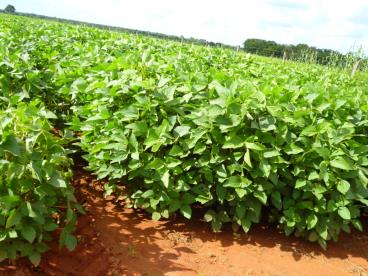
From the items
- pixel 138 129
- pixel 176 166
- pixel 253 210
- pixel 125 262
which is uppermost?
pixel 138 129

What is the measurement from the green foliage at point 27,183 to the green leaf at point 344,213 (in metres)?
2.06

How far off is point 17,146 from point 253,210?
6.30 ft

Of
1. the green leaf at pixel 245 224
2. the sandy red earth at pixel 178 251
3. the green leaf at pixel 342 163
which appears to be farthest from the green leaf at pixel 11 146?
the green leaf at pixel 342 163

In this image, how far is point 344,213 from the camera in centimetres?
326

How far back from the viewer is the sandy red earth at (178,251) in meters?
2.93

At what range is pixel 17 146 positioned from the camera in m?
2.27

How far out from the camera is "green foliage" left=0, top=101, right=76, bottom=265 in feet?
7.50

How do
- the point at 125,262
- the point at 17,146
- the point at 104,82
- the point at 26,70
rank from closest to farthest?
1. the point at 17,146
2. the point at 125,262
3. the point at 104,82
4. the point at 26,70

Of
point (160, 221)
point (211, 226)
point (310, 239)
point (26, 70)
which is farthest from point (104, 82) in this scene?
point (310, 239)

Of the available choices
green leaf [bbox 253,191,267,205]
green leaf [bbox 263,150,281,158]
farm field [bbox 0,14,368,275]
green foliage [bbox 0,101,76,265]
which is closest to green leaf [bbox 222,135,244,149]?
farm field [bbox 0,14,368,275]

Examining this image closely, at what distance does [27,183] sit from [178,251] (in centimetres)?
138

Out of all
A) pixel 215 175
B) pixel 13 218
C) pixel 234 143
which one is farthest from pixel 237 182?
pixel 13 218

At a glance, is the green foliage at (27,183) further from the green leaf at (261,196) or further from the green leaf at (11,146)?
the green leaf at (261,196)

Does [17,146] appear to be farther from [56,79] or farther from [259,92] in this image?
[56,79]
